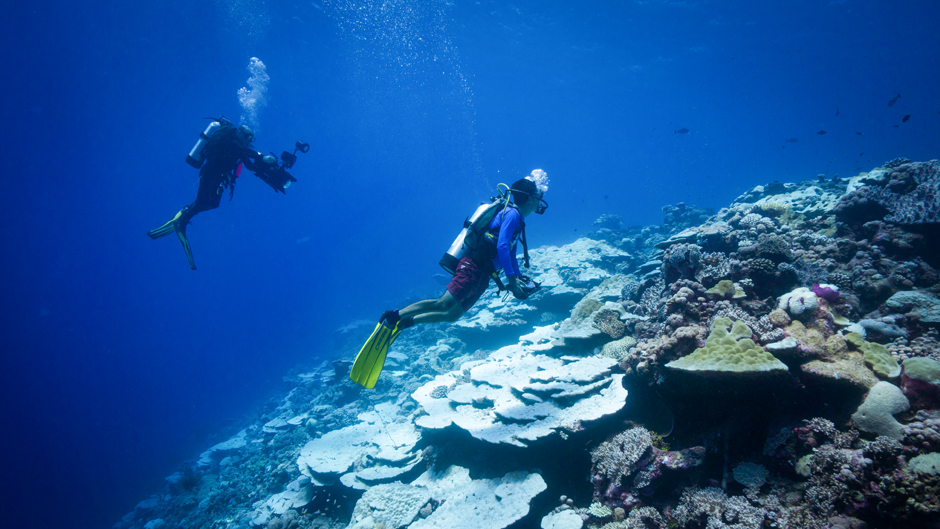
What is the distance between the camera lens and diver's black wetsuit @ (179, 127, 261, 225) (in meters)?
8.66

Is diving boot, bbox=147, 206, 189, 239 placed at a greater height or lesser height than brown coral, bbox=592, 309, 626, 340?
greater

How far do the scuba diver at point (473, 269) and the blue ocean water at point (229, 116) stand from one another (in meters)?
7.41

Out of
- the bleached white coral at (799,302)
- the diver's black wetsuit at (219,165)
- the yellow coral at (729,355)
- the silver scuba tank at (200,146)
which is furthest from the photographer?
the diver's black wetsuit at (219,165)

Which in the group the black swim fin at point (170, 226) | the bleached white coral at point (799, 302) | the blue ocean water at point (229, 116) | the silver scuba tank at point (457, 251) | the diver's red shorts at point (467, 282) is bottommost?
the bleached white coral at point (799, 302)

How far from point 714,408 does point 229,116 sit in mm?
64911

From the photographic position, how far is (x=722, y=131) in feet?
398

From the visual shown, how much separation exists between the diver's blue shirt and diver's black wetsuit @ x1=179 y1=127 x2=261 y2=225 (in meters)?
7.73

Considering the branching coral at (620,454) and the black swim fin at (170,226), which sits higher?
the black swim fin at (170,226)

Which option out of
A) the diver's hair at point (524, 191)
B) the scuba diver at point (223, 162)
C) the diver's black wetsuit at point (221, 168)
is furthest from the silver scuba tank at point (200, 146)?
the diver's hair at point (524, 191)

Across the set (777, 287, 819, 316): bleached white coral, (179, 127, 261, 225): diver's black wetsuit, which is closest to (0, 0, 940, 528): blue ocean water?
(179, 127, 261, 225): diver's black wetsuit

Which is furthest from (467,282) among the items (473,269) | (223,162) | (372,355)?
(223,162)

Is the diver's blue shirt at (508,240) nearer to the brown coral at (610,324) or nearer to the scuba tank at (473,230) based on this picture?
the scuba tank at (473,230)

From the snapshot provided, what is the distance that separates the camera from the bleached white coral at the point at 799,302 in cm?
403

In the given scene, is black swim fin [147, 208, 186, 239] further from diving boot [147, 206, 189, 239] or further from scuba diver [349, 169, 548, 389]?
scuba diver [349, 169, 548, 389]
